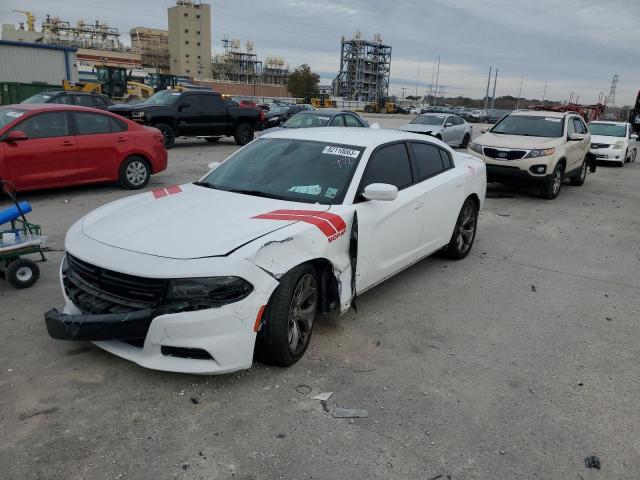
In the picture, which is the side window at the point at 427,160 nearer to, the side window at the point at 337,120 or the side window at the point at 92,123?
the side window at the point at 92,123

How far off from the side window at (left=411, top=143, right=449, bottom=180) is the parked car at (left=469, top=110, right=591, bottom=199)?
5.25 meters

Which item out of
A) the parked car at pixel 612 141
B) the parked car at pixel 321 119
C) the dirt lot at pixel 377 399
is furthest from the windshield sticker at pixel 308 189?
the parked car at pixel 612 141

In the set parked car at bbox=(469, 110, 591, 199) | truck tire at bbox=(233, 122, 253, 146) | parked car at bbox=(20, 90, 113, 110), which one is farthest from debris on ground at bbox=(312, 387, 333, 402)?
truck tire at bbox=(233, 122, 253, 146)

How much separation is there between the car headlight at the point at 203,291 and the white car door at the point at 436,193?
250cm

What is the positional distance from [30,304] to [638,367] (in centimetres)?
504

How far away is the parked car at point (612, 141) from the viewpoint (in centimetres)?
1684

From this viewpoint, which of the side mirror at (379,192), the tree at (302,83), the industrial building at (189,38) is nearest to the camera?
the side mirror at (379,192)

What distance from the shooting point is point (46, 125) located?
329 inches

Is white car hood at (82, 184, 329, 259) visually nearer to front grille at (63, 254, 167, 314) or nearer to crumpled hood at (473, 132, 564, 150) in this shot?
front grille at (63, 254, 167, 314)

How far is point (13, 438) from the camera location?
9.23ft

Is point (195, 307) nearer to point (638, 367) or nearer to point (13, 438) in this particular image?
point (13, 438)

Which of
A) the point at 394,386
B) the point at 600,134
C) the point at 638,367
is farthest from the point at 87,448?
the point at 600,134

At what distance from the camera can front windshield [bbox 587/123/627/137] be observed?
57.7 feet

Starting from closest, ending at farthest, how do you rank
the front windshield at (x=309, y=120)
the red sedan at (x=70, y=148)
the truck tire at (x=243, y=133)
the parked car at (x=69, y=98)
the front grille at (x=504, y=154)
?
1. the red sedan at (x=70, y=148)
2. the front grille at (x=504, y=154)
3. the front windshield at (x=309, y=120)
4. the parked car at (x=69, y=98)
5. the truck tire at (x=243, y=133)
